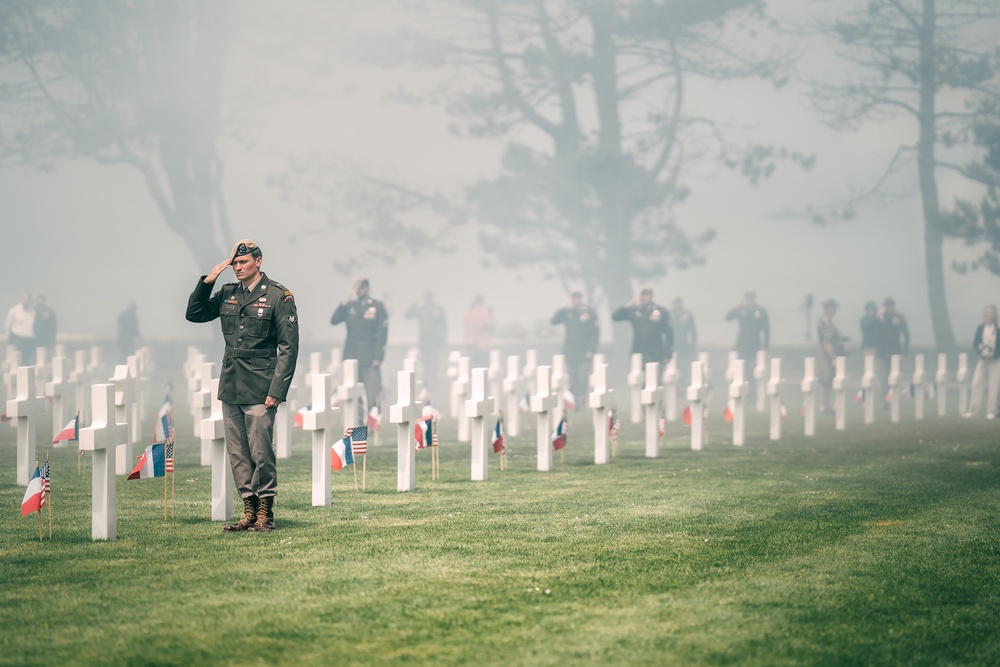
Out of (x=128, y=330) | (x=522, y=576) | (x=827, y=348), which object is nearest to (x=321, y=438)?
(x=522, y=576)

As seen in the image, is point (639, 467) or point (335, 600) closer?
point (335, 600)

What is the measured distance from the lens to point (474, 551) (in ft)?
24.5

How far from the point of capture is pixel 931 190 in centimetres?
3747

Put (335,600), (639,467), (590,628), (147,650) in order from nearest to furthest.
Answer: (147,650) → (590,628) → (335,600) → (639,467)

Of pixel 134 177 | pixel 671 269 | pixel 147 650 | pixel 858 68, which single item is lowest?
pixel 147 650

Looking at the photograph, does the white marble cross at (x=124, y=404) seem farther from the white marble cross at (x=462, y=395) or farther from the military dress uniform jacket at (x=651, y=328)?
the military dress uniform jacket at (x=651, y=328)

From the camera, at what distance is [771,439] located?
55.0 ft

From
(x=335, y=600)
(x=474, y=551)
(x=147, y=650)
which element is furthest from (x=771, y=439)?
(x=147, y=650)

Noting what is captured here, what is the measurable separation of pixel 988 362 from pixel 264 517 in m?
16.1

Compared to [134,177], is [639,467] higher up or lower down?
lower down

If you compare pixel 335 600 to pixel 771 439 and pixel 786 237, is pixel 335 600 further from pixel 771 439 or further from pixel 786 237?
pixel 786 237

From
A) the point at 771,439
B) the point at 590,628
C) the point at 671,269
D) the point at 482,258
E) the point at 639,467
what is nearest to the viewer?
the point at 590,628

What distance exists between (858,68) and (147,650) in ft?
118

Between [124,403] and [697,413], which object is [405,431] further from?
[697,413]
